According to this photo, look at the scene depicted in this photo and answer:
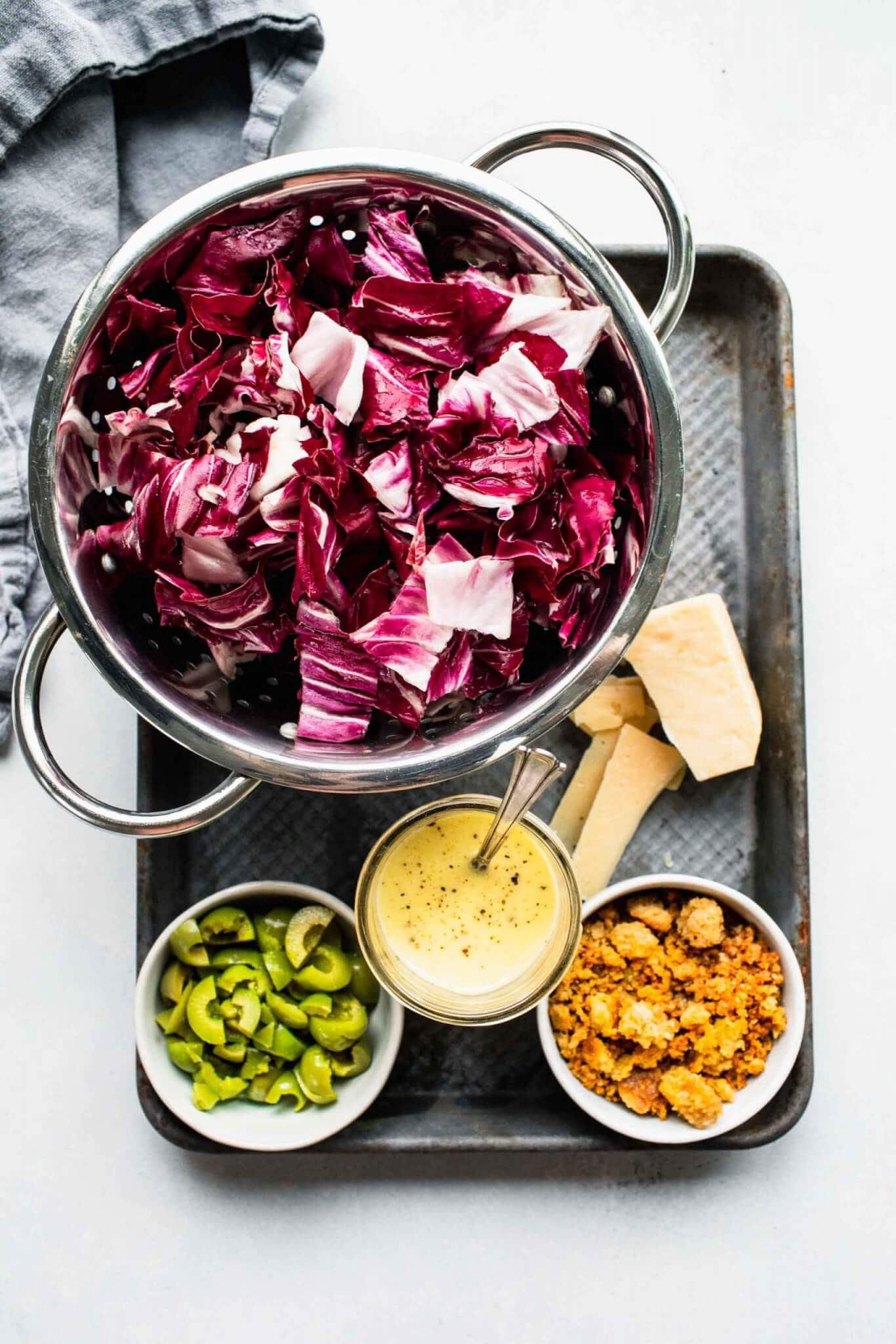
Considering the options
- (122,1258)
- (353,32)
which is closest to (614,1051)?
(122,1258)

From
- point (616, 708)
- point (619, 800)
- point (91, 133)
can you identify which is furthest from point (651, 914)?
point (91, 133)

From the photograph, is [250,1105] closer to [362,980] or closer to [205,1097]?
[205,1097]

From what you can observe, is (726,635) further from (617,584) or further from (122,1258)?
(122,1258)

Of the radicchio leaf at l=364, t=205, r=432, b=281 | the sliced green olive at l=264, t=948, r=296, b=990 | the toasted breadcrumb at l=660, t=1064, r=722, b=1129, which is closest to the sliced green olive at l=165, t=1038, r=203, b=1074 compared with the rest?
the sliced green olive at l=264, t=948, r=296, b=990

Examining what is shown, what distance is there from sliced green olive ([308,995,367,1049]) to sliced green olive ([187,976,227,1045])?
0.11 metres

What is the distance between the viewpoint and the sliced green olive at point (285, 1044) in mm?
1447

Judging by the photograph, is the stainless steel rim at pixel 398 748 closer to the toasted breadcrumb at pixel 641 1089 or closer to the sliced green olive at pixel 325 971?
the sliced green olive at pixel 325 971

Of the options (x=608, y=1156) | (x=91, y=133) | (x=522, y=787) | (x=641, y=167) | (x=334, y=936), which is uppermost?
(x=91, y=133)

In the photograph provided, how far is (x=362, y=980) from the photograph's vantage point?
4.82 feet

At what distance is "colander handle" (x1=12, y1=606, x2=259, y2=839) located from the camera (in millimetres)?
1220

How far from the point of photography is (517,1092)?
1.53m

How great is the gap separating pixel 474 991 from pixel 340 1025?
0.17 meters

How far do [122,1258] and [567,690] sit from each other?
1.08 m

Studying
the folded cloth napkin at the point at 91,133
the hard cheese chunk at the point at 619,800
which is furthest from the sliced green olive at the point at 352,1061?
the folded cloth napkin at the point at 91,133
